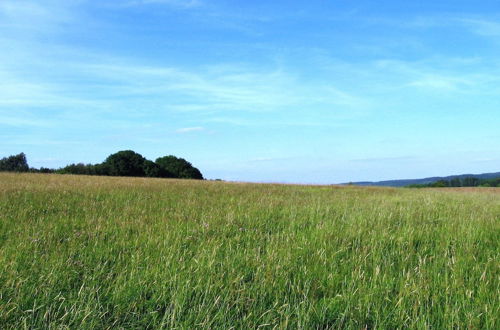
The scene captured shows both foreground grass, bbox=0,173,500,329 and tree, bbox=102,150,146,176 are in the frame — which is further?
tree, bbox=102,150,146,176

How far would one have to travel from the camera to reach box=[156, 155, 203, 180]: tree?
196ft

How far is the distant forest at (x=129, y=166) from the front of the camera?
43562 mm

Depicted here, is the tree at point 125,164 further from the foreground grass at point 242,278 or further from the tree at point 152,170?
the foreground grass at point 242,278

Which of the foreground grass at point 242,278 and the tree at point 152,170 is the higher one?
the tree at point 152,170

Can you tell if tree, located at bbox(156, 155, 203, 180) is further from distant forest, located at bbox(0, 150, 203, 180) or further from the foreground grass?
the foreground grass

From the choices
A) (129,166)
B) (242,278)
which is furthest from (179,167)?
(242,278)

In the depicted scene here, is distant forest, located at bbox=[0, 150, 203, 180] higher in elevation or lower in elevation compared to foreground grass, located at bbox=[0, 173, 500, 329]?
higher

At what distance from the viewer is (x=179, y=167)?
→ 60.6 meters

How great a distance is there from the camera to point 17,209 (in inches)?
278

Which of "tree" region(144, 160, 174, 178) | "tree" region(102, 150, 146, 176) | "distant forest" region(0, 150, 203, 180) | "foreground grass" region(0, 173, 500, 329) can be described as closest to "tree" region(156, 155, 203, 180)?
"distant forest" region(0, 150, 203, 180)

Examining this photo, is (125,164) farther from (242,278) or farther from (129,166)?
(242,278)

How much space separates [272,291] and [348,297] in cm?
60

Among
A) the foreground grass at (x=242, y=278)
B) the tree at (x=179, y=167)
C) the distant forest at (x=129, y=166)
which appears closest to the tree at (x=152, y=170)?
the distant forest at (x=129, y=166)

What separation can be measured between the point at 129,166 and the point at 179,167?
1026cm
